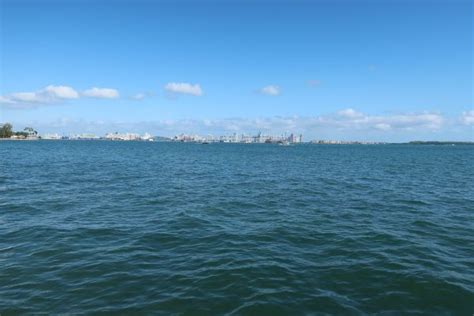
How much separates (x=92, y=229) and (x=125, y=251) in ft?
15.7

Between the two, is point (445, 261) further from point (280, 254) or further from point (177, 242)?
point (177, 242)

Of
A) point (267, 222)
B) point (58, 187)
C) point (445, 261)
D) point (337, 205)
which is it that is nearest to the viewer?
point (445, 261)

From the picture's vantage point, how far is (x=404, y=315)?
10141 mm

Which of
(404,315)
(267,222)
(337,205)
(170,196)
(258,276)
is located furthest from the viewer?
(170,196)

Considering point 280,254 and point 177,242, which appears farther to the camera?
point 177,242

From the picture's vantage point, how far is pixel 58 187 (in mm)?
33375

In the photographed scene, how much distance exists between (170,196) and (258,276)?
18.7 meters

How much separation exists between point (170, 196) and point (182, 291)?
19.0 m

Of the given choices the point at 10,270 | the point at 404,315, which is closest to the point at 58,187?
the point at 10,270

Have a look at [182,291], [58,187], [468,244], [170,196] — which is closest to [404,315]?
[182,291]

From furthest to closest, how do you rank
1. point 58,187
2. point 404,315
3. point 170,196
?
1. point 58,187
2. point 170,196
3. point 404,315

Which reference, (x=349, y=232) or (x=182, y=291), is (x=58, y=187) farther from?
(x=349, y=232)

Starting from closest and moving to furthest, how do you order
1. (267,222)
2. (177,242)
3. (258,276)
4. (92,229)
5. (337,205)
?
(258,276)
(177,242)
(92,229)
(267,222)
(337,205)

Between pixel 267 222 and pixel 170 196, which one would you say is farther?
pixel 170 196
